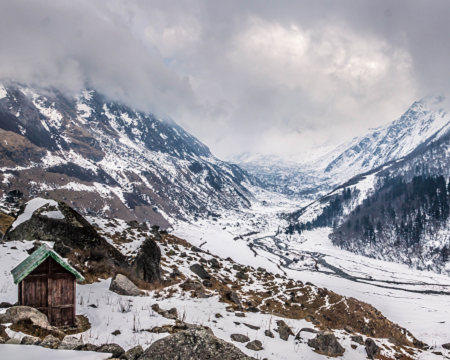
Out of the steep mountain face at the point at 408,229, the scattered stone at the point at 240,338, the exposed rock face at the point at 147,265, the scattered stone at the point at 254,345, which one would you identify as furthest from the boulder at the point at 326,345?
the steep mountain face at the point at 408,229

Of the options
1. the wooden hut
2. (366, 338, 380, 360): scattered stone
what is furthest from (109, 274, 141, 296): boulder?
(366, 338, 380, 360): scattered stone

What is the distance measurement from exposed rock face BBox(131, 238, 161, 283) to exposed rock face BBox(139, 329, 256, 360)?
62.3 ft

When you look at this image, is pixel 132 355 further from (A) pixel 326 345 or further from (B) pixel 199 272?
(B) pixel 199 272

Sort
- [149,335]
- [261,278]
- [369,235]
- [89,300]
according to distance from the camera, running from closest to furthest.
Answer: [149,335] < [89,300] < [261,278] < [369,235]

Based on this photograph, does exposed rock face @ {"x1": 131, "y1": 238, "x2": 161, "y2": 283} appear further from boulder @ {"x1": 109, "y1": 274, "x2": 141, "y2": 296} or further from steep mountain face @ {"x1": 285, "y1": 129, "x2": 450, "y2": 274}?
steep mountain face @ {"x1": 285, "y1": 129, "x2": 450, "y2": 274}

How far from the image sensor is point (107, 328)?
38.0ft

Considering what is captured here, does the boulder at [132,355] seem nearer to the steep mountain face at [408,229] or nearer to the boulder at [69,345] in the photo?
the boulder at [69,345]

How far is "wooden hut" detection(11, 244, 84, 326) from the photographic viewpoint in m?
11.1

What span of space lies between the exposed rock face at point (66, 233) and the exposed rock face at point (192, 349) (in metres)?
19.3

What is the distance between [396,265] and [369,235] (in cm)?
3899

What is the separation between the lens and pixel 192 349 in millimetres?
5488

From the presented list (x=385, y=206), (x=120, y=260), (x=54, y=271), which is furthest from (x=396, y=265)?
(x=54, y=271)

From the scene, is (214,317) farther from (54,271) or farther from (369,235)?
(369,235)

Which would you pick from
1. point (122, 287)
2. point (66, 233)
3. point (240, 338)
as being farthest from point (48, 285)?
point (66, 233)
